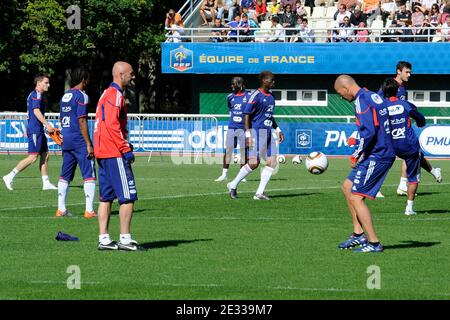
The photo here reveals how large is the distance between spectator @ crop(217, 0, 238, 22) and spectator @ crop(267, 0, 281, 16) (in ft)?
4.90

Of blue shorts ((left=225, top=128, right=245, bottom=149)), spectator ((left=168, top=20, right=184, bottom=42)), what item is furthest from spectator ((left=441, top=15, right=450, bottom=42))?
blue shorts ((left=225, top=128, right=245, bottom=149))

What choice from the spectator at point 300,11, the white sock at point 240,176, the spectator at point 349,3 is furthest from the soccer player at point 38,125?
the spectator at point 349,3

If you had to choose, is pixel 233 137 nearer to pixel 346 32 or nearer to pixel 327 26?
pixel 346 32

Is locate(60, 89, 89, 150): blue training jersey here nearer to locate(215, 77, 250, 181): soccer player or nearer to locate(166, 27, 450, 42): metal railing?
locate(215, 77, 250, 181): soccer player

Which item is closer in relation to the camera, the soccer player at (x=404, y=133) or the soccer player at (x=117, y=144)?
the soccer player at (x=117, y=144)

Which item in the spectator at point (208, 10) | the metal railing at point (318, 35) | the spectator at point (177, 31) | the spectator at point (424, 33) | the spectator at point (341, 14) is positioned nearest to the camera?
the spectator at point (424, 33)

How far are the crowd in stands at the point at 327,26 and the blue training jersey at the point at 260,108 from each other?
23.2 metres

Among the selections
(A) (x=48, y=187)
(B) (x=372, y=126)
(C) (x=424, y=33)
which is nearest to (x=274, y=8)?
(C) (x=424, y=33)

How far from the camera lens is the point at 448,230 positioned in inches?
598

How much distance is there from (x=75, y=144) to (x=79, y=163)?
0.30 m

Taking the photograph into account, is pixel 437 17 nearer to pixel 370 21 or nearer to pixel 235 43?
pixel 370 21

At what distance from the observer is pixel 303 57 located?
1751 inches

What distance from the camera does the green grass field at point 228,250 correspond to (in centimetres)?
1013

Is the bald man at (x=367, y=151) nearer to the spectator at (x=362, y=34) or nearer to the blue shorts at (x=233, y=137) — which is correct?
the blue shorts at (x=233, y=137)
